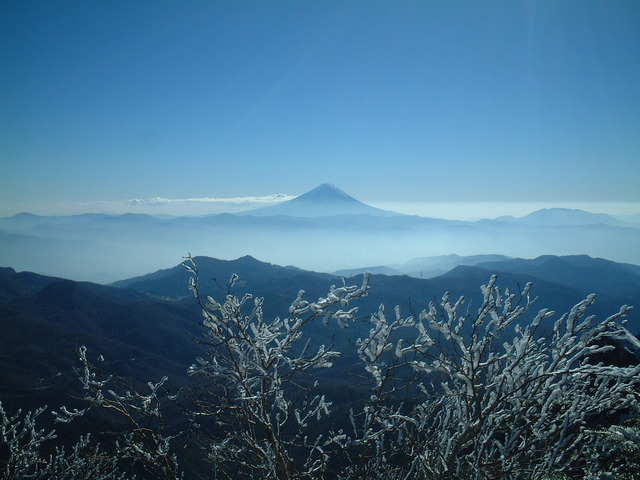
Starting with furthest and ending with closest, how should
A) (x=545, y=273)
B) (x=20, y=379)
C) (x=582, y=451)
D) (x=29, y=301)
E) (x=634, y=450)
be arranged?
(x=545, y=273) → (x=29, y=301) → (x=20, y=379) → (x=582, y=451) → (x=634, y=450)

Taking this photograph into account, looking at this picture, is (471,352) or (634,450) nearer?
(634,450)

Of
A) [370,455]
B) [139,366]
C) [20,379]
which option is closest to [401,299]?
[139,366]

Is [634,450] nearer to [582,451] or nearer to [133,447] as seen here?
[582,451]

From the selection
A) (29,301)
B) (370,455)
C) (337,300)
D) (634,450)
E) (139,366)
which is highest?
(337,300)

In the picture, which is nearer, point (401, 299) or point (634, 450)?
point (634, 450)

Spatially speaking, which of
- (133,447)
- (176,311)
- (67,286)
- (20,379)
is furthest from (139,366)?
(133,447)

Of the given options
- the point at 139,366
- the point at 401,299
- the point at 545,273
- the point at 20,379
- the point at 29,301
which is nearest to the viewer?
the point at 20,379

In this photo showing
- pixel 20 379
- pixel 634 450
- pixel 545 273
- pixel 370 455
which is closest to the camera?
pixel 634 450

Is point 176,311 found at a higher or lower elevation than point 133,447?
lower

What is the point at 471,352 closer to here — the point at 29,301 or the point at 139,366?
the point at 139,366
